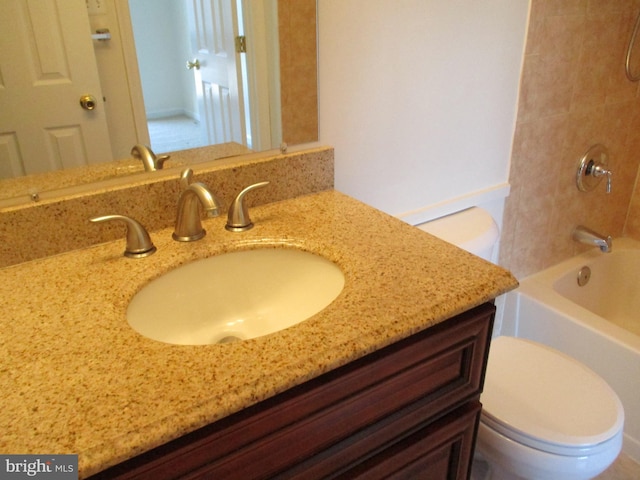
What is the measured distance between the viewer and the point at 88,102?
97 centimetres

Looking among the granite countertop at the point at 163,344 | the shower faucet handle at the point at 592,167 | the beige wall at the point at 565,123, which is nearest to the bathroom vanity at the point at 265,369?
the granite countertop at the point at 163,344

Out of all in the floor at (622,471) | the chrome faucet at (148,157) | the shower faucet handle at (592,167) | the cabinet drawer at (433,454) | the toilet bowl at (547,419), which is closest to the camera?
the cabinet drawer at (433,454)

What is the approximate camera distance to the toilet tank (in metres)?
1.46

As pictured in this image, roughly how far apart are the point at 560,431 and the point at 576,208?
1108 millimetres

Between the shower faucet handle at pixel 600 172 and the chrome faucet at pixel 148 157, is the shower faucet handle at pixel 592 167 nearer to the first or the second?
the shower faucet handle at pixel 600 172

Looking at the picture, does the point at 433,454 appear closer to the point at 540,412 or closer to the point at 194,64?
the point at 540,412

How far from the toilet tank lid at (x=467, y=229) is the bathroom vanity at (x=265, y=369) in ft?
1.51

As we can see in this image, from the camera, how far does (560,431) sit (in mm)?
1203

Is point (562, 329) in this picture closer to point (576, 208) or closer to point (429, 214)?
point (576, 208)

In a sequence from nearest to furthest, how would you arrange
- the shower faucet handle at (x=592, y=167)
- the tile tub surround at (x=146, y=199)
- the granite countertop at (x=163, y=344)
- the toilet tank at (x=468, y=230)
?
the granite countertop at (x=163, y=344) → the tile tub surround at (x=146, y=199) → the toilet tank at (x=468, y=230) → the shower faucet handle at (x=592, y=167)

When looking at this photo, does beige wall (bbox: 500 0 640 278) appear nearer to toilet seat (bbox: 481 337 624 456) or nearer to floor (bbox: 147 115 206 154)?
toilet seat (bbox: 481 337 624 456)

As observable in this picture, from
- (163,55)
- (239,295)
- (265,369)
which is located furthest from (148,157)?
(265,369)

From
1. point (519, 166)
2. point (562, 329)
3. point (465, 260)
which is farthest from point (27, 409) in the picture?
point (562, 329)

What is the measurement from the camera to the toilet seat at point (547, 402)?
1169 mm
